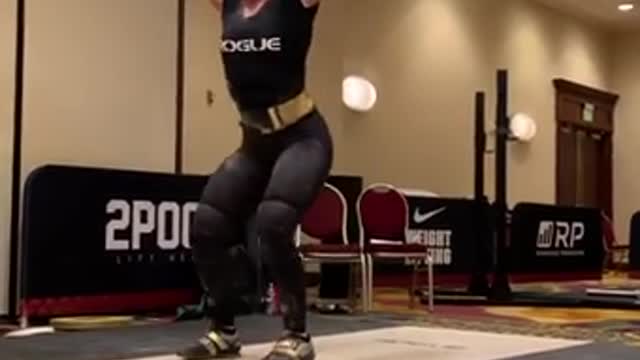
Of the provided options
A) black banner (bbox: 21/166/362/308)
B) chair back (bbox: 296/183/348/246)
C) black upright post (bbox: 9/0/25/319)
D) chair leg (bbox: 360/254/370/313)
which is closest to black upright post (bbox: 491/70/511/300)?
chair leg (bbox: 360/254/370/313)

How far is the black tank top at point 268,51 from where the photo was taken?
3.38m

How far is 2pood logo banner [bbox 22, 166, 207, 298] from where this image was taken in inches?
219

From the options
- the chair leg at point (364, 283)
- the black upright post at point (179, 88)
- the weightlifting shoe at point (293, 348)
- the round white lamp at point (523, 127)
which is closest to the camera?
the weightlifting shoe at point (293, 348)

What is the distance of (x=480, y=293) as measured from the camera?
7.91m

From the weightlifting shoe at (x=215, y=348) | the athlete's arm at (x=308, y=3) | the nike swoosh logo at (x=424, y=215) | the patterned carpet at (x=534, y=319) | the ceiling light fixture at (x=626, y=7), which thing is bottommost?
the patterned carpet at (x=534, y=319)

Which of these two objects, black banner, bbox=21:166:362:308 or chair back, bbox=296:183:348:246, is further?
chair back, bbox=296:183:348:246

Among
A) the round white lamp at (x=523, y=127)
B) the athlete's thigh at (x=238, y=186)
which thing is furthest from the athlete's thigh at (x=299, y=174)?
the round white lamp at (x=523, y=127)

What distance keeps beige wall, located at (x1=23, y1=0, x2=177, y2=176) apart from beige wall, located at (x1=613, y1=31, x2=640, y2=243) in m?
9.62

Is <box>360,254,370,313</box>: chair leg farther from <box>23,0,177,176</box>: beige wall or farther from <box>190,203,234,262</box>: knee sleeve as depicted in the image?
<box>190,203,234,262</box>: knee sleeve

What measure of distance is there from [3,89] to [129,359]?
105 inches

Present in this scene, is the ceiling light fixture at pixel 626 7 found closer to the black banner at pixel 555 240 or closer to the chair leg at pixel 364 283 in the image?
the black banner at pixel 555 240

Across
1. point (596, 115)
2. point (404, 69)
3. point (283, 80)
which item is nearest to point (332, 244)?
point (283, 80)

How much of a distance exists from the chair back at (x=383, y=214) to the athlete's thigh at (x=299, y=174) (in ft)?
10.5

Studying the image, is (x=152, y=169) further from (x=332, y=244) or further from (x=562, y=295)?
(x=562, y=295)
